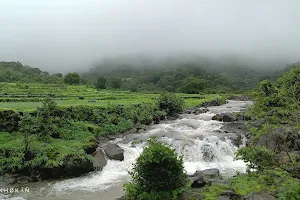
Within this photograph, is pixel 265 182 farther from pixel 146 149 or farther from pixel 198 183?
pixel 146 149

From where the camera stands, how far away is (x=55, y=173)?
60.3ft

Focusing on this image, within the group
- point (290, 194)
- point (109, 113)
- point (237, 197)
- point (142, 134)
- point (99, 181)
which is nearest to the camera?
point (290, 194)

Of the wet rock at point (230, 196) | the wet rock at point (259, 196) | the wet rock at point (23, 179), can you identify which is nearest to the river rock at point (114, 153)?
the wet rock at point (23, 179)

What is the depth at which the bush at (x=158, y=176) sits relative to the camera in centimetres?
1168

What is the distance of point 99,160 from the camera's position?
20.9m

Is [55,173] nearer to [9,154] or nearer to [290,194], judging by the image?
[9,154]

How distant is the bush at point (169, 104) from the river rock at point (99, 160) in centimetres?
2103

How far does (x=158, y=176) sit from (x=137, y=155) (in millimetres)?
11912

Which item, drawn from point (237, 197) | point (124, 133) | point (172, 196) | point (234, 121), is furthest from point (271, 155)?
point (234, 121)

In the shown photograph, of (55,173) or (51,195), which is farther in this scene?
(55,173)

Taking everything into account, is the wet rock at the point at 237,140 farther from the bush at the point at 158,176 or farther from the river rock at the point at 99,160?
the bush at the point at 158,176

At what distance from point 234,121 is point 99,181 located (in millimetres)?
21972

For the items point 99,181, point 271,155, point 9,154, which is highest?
point 271,155

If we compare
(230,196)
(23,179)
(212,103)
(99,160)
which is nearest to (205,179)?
(230,196)
